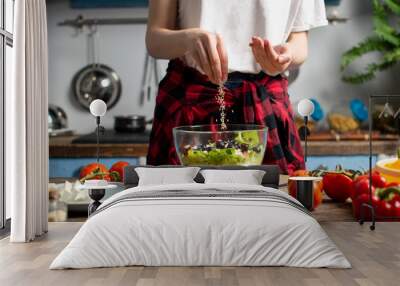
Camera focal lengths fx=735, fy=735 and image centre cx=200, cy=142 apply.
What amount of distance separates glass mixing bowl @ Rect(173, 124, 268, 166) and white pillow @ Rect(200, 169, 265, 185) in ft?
0.59

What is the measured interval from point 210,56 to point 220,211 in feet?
3.62

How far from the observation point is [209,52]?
4.33m

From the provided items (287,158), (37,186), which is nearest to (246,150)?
(287,158)

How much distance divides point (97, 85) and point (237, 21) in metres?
2.97

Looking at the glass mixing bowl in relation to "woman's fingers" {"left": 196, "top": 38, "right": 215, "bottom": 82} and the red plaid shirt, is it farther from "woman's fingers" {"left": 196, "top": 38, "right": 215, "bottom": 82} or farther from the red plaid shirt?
"woman's fingers" {"left": 196, "top": 38, "right": 215, "bottom": 82}

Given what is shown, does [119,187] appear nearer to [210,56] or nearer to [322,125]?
[210,56]

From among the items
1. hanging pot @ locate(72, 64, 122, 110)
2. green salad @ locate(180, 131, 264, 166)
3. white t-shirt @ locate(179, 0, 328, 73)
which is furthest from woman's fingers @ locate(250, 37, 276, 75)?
hanging pot @ locate(72, 64, 122, 110)

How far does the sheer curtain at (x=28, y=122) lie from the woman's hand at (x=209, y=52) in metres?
0.98

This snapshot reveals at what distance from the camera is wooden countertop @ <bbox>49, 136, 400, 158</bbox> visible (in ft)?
21.7

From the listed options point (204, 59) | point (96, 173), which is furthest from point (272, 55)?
point (96, 173)

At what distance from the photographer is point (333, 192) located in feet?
15.0

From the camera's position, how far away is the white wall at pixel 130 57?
7.30 m

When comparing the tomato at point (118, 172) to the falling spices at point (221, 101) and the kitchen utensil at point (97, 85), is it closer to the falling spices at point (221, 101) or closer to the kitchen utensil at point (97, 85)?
the falling spices at point (221, 101)

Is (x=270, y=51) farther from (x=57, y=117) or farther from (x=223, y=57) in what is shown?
(x=57, y=117)
